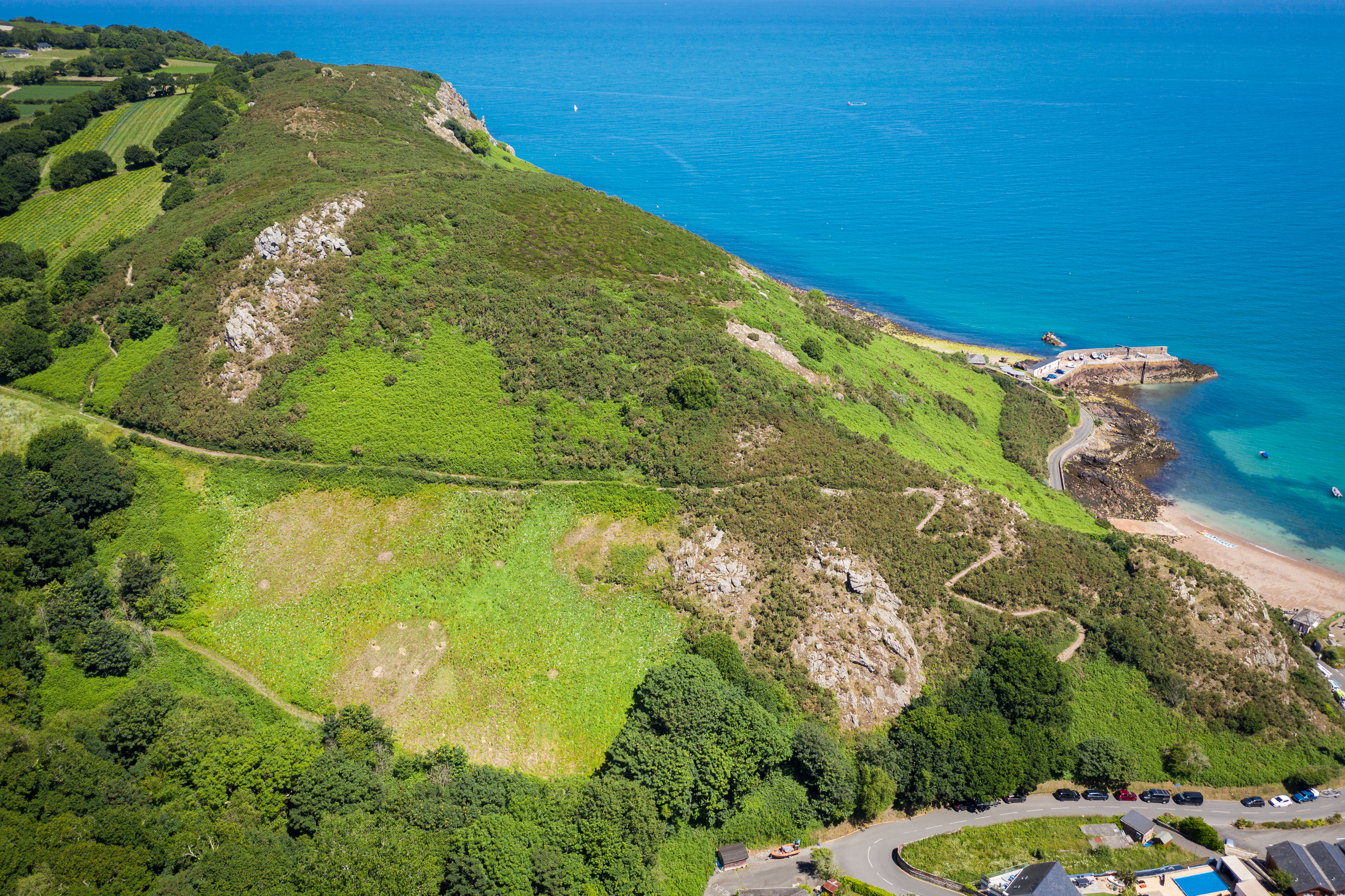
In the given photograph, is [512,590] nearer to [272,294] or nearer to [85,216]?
[272,294]

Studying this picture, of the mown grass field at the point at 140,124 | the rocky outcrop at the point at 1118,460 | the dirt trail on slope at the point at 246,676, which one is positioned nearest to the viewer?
the dirt trail on slope at the point at 246,676

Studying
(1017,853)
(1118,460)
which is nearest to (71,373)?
(1017,853)

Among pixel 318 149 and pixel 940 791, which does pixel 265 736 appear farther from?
pixel 318 149

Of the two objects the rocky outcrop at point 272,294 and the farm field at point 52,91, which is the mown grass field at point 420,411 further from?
the farm field at point 52,91

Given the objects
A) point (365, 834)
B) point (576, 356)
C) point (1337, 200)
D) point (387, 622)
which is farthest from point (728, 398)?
point (1337, 200)

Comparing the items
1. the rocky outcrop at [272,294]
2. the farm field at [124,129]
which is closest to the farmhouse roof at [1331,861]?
the rocky outcrop at [272,294]

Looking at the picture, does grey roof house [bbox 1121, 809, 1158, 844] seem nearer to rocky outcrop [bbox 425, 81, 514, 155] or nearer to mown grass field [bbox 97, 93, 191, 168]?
rocky outcrop [bbox 425, 81, 514, 155]

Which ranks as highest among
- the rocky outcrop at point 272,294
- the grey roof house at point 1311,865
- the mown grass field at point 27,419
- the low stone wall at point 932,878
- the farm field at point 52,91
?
the farm field at point 52,91
